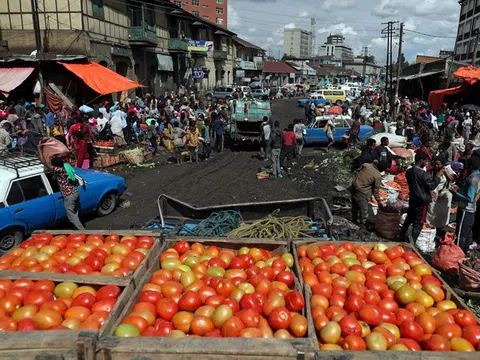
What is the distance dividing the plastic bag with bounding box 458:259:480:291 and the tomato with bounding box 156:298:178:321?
176 inches

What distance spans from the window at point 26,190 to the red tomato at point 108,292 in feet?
14.4

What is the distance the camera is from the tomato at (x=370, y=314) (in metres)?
3.40

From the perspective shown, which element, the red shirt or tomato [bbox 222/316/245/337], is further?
the red shirt

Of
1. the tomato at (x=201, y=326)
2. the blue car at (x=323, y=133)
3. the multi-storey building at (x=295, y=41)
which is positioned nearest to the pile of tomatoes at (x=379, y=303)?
the tomato at (x=201, y=326)

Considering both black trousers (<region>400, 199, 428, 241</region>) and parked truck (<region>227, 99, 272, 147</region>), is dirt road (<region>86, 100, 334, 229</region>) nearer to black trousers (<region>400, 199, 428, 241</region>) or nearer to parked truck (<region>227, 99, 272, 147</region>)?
parked truck (<region>227, 99, 272, 147</region>)

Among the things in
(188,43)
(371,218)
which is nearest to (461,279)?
(371,218)

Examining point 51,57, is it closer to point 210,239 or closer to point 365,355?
point 210,239

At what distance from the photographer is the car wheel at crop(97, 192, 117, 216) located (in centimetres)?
951

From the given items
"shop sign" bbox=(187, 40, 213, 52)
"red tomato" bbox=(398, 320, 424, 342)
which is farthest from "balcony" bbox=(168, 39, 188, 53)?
"red tomato" bbox=(398, 320, 424, 342)

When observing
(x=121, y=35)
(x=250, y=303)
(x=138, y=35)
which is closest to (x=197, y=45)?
(x=138, y=35)

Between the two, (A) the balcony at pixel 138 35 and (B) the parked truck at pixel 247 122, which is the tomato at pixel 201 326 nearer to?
(B) the parked truck at pixel 247 122

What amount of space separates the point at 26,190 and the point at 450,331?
727 cm

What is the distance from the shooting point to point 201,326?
3240mm

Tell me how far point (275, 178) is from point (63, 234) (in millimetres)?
8728
